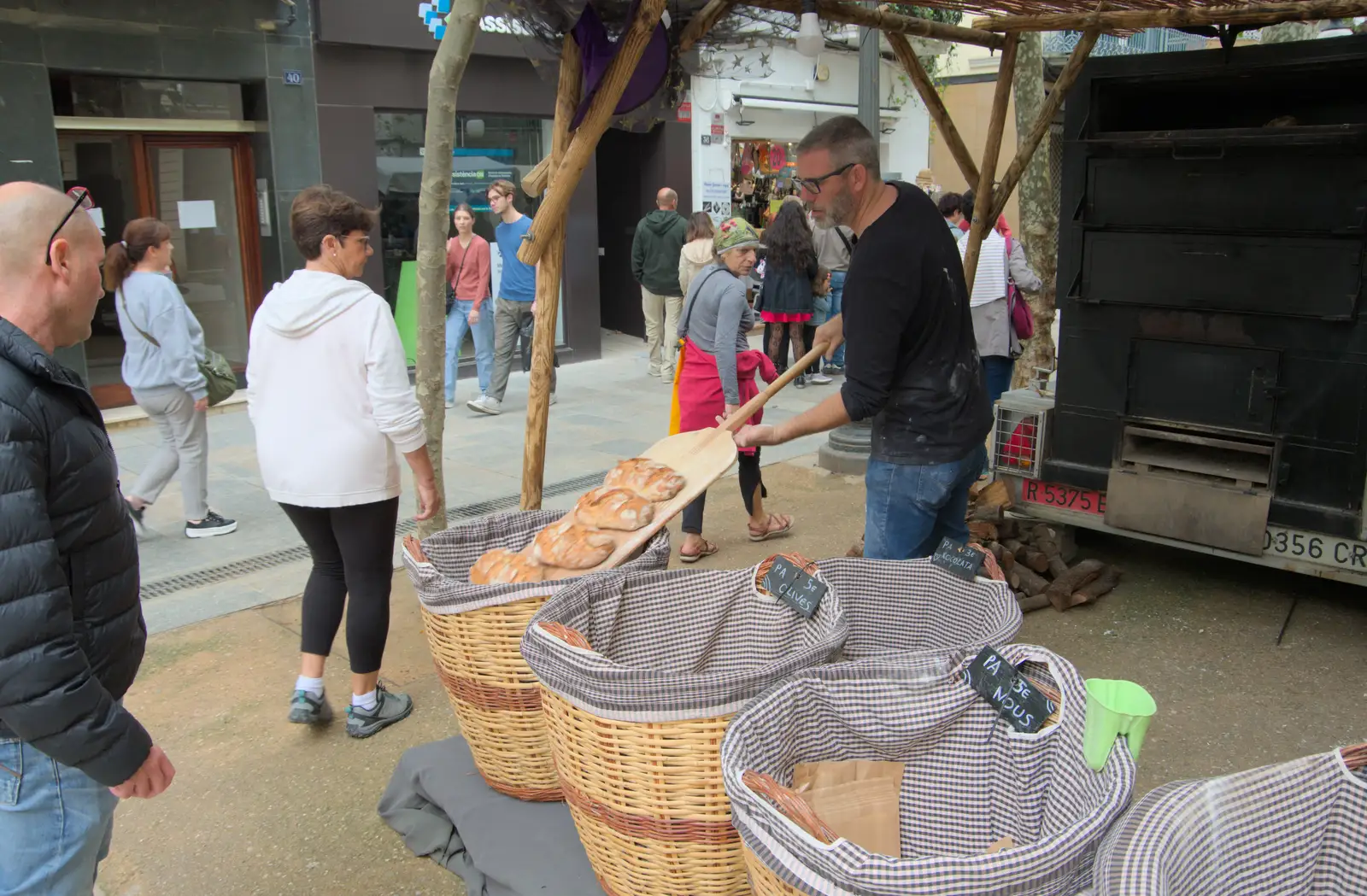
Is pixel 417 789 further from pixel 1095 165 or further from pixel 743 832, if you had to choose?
pixel 1095 165

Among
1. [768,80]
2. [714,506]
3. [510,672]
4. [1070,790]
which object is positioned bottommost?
[714,506]

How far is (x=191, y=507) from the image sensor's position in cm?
614

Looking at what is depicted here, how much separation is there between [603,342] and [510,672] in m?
10.7

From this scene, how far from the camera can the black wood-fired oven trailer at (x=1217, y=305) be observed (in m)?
4.21

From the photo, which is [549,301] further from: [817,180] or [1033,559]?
[1033,559]

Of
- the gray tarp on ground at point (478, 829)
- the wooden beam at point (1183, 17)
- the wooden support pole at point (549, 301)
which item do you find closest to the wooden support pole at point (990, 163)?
the wooden beam at point (1183, 17)

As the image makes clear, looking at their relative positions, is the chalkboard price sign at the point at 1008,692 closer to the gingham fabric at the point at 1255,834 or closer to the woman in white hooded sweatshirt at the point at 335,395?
the gingham fabric at the point at 1255,834

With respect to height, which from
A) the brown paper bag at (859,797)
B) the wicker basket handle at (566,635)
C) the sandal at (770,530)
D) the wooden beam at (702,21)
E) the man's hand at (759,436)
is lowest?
the sandal at (770,530)

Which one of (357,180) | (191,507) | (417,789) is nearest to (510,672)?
(417,789)

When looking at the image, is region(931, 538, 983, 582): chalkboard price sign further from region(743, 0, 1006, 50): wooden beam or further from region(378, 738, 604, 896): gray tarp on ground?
region(743, 0, 1006, 50): wooden beam

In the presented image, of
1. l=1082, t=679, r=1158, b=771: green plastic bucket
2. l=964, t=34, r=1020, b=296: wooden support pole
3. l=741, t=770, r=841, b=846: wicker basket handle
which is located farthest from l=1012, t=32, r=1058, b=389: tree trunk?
l=741, t=770, r=841, b=846: wicker basket handle

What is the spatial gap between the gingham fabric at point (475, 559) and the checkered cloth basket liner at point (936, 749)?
914mm

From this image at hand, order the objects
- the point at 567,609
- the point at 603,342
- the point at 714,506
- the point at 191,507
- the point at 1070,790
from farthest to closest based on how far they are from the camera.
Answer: the point at 603,342, the point at 714,506, the point at 191,507, the point at 567,609, the point at 1070,790

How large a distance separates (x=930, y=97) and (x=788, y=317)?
175 inches
